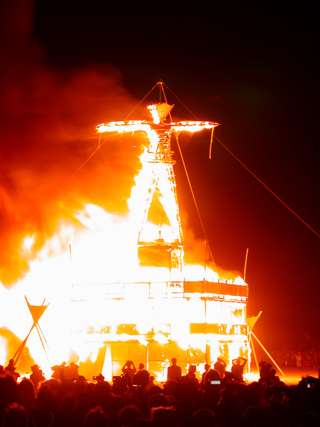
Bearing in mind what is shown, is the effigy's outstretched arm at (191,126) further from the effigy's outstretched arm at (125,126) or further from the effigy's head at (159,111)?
the effigy's outstretched arm at (125,126)

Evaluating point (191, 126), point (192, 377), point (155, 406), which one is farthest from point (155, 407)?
point (191, 126)

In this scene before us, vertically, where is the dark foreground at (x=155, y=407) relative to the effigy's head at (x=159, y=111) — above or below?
below

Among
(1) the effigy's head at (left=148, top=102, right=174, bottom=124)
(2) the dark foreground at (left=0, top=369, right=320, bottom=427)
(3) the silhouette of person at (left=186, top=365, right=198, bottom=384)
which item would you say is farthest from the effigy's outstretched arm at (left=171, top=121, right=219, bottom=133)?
(2) the dark foreground at (left=0, top=369, right=320, bottom=427)

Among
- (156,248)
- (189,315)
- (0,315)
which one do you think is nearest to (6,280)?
(0,315)

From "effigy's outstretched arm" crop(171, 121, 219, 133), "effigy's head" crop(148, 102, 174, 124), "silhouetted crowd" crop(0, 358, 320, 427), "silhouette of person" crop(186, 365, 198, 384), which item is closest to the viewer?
"silhouetted crowd" crop(0, 358, 320, 427)

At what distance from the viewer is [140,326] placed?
115 feet

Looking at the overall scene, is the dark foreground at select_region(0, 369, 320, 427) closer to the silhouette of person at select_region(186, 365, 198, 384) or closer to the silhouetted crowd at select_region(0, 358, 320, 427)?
the silhouetted crowd at select_region(0, 358, 320, 427)

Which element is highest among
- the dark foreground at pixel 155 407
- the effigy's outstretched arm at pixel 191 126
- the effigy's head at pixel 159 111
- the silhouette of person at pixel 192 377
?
the effigy's head at pixel 159 111

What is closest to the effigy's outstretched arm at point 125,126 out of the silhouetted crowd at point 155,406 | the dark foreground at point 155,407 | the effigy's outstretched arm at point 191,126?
the effigy's outstretched arm at point 191,126

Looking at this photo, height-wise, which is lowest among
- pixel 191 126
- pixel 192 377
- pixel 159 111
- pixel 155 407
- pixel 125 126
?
pixel 155 407

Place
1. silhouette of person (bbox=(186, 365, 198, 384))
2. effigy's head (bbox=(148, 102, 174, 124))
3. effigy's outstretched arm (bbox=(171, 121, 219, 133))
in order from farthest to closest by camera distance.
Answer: effigy's head (bbox=(148, 102, 174, 124)) → effigy's outstretched arm (bbox=(171, 121, 219, 133)) → silhouette of person (bbox=(186, 365, 198, 384))

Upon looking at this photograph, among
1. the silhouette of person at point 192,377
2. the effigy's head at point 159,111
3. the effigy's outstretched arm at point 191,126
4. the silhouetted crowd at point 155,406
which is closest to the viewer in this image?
the silhouetted crowd at point 155,406

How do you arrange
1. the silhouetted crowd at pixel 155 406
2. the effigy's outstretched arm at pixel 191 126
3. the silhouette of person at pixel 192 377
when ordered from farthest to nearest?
1. the effigy's outstretched arm at pixel 191 126
2. the silhouette of person at pixel 192 377
3. the silhouetted crowd at pixel 155 406

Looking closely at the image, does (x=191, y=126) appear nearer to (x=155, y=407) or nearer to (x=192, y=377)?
(x=192, y=377)
